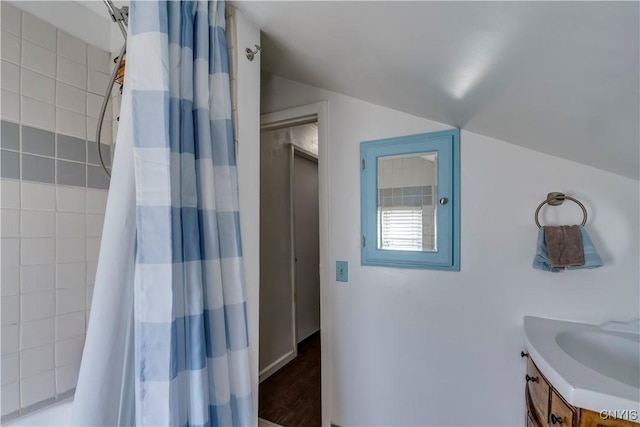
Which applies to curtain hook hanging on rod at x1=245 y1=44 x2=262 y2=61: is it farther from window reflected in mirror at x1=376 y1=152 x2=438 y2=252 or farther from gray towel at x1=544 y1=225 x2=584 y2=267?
gray towel at x1=544 y1=225 x2=584 y2=267

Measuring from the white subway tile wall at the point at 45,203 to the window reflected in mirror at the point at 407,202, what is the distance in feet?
4.28

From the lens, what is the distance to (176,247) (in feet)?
2.47

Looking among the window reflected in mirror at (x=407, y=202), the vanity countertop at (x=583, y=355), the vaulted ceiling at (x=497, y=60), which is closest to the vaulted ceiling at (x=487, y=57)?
the vaulted ceiling at (x=497, y=60)

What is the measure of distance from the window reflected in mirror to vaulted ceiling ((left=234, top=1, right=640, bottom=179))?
0.28 metres

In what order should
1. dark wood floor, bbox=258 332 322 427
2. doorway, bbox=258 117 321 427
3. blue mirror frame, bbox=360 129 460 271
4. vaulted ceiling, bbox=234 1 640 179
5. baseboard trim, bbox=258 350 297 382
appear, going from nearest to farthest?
vaulted ceiling, bbox=234 1 640 179 → blue mirror frame, bbox=360 129 460 271 → dark wood floor, bbox=258 332 322 427 → doorway, bbox=258 117 321 427 → baseboard trim, bbox=258 350 297 382

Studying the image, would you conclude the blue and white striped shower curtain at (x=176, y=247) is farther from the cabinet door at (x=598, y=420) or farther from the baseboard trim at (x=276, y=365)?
the baseboard trim at (x=276, y=365)

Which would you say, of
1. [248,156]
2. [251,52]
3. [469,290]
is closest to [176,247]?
[248,156]

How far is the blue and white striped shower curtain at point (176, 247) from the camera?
0.72 metres

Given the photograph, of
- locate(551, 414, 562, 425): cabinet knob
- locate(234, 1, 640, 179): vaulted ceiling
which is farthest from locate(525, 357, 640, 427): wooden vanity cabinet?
locate(234, 1, 640, 179): vaulted ceiling

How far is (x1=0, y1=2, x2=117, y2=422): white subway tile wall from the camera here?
883 millimetres

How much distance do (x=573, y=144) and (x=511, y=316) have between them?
2.58 ft

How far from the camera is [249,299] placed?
3.35 ft

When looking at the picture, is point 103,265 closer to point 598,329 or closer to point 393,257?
point 393,257

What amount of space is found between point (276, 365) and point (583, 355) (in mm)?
2127
